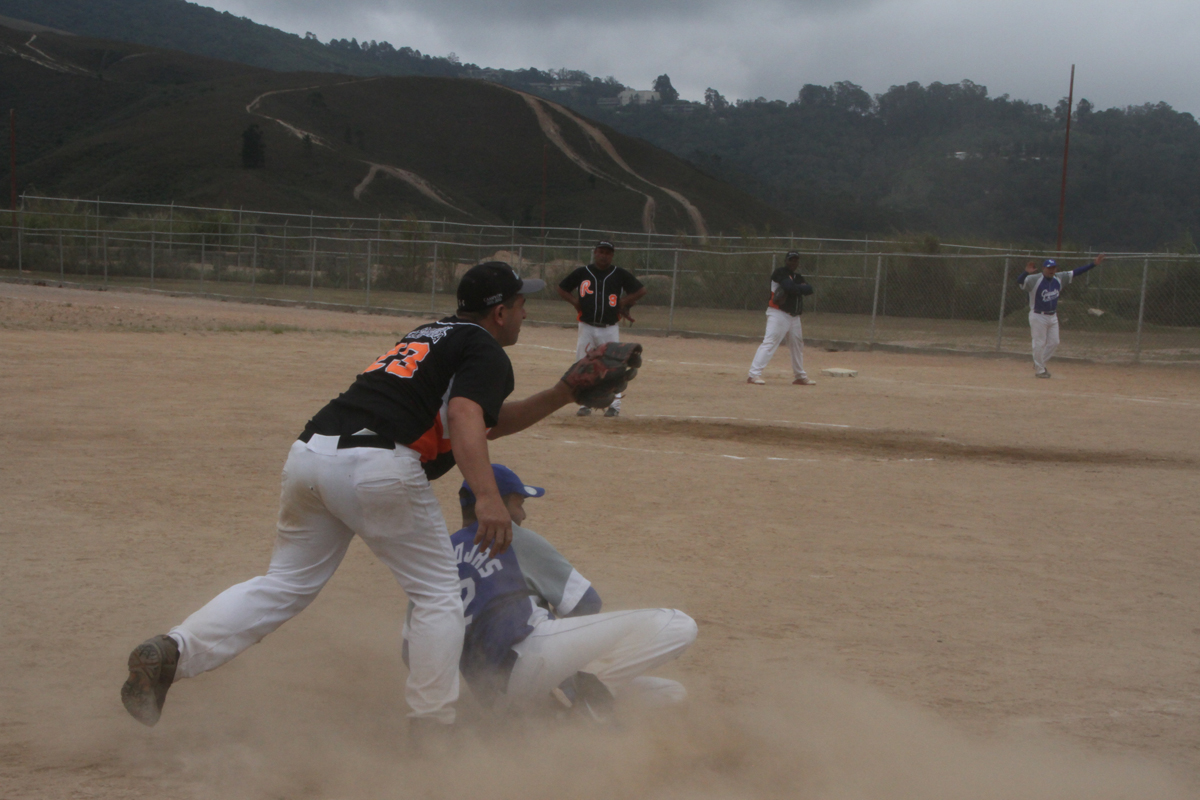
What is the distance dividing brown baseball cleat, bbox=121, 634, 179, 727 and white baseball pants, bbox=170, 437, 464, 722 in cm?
8

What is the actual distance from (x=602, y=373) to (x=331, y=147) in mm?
87355

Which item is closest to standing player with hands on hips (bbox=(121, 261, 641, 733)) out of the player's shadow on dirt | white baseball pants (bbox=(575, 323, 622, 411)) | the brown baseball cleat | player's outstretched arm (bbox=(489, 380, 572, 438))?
the brown baseball cleat

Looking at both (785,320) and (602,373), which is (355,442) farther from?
(785,320)

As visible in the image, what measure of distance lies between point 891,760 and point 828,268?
26.9 metres

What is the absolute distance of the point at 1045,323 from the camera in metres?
16.4

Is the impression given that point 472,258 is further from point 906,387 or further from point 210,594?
point 210,594

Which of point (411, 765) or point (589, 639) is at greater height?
point (589, 639)

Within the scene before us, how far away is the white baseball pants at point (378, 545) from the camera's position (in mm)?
3186

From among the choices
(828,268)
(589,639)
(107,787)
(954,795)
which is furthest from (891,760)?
(828,268)

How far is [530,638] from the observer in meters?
3.41

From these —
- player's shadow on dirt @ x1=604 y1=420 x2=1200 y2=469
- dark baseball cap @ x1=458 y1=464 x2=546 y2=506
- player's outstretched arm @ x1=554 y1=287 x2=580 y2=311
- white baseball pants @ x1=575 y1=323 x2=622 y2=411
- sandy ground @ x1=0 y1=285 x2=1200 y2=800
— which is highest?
player's outstretched arm @ x1=554 y1=287 x2=580 y2=311

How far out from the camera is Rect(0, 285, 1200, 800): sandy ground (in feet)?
10.9

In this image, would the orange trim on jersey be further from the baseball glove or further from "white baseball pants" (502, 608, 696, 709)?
"white baseball pants" (502, 608, 696, 709)

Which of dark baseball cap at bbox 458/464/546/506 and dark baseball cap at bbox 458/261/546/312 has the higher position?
dark baseball cap at bbox 458/261/546/312
